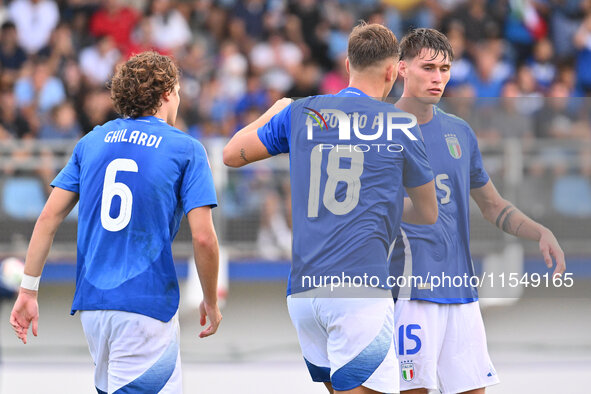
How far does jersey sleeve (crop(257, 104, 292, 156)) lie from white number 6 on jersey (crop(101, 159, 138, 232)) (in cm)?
A: 67

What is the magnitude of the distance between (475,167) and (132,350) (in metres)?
2.31

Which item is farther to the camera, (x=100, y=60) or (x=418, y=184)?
(x=100, y=60)

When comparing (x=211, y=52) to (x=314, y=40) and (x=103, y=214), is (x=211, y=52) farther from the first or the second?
(x=103, y=214)

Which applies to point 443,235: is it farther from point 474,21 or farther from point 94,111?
point 474,21

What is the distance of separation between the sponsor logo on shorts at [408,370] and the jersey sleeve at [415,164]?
1.12m

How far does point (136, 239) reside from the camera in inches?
176

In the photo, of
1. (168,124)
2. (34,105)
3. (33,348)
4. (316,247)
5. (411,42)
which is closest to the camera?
(316,247)

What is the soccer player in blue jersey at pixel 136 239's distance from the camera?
4.45 metres

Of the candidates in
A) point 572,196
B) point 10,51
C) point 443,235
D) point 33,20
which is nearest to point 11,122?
point 10,51

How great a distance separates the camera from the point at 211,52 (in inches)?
570

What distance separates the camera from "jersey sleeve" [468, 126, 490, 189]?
212 inches

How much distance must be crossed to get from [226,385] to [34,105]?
20.2ft

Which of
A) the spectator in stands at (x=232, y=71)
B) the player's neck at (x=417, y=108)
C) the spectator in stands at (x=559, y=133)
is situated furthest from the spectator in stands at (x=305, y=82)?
the player's neck at (x=417, y=108)

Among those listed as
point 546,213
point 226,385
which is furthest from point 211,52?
point 226,385
